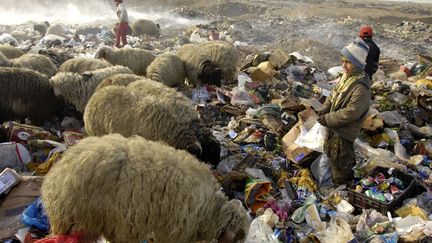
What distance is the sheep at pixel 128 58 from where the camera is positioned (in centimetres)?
852

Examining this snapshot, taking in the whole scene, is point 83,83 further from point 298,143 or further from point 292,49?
point 292,49

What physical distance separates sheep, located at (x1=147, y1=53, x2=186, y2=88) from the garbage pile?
51 centimetres

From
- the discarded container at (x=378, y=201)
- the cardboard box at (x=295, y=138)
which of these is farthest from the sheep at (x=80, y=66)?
the discarded container at (x=378, y=201)

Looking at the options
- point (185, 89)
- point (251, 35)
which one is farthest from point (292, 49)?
point (185, 89)

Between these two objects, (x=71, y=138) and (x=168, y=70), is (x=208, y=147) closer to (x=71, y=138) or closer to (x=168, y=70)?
(x=71, y=138)

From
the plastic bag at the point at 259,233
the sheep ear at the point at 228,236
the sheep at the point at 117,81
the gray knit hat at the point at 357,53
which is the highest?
the gray knit hat at the point at 357,53

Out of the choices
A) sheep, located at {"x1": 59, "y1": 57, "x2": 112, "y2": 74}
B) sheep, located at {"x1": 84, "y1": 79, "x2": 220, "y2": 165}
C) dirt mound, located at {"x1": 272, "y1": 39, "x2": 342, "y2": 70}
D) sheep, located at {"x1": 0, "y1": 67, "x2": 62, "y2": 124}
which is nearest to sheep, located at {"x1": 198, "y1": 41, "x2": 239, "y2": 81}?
sheep, located at {"x1": 59, "y1": 57, "x2": 112, "y2": 74}

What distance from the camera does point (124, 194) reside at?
9.79 ft

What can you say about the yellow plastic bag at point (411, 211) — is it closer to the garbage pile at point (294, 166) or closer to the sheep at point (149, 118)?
the garbage pile at point (294, 166)

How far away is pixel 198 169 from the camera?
329cm

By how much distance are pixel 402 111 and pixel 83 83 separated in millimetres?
5636

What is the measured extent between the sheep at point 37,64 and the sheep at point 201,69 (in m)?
2.71

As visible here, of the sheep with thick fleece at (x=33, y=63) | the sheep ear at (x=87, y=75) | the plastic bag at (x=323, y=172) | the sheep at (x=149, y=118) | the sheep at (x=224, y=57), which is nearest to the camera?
the sheep at (x=149, y=118)

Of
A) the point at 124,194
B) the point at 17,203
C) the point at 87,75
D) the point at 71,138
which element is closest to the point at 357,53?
the point at 124,194
